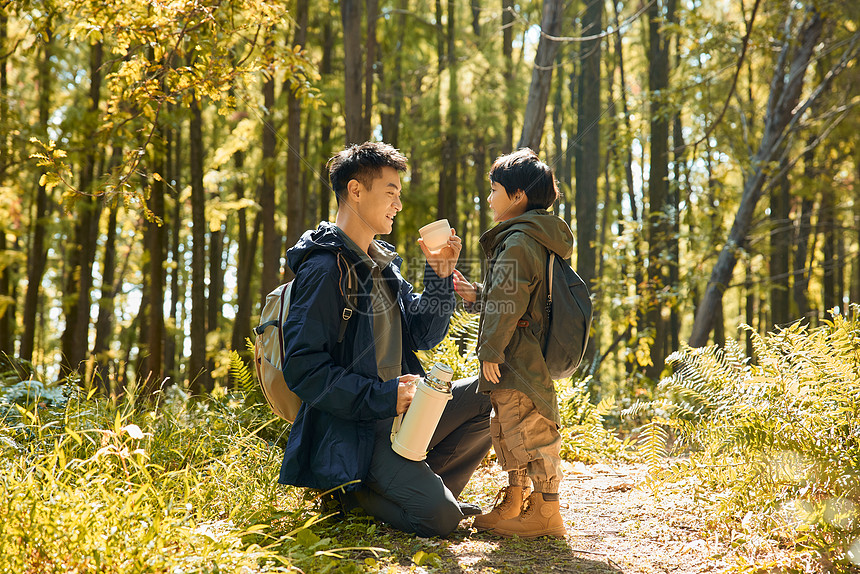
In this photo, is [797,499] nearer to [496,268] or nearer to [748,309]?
[496,268]

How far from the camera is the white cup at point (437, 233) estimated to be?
3.21 m

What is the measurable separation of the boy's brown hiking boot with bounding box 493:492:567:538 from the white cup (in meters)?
1.35

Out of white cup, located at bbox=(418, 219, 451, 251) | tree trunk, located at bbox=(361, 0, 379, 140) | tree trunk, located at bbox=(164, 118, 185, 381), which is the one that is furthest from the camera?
tree trunk, located at bbox=(164, 118, 185, 381)

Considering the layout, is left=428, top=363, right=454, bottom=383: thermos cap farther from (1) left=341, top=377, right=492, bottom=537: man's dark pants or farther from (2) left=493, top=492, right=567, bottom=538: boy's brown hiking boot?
(2) left=493, top=492, right=567, bottom=538: boy's brown hiking boot

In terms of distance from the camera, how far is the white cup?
3.21 metres

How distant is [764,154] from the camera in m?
8.26

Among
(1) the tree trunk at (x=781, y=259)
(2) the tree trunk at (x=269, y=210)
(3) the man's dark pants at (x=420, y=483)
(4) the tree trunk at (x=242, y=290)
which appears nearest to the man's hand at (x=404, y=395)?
(3) the man's dark pants at (x=420, y=483)

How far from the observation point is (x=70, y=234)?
15398 millimetres

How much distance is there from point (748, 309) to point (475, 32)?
1059cm

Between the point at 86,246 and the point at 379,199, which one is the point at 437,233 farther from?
the point at 86,246

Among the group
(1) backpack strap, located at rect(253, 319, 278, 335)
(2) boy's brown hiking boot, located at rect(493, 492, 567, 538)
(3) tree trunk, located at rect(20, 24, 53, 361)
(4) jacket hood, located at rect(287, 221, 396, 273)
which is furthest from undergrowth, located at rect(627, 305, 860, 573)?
(3) tree trunk, located at rect(20, 24, 53, 361)

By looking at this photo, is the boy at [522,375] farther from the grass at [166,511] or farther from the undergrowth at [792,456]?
the undergrowth at [792,456]

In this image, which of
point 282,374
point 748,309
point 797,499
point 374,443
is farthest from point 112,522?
point 748,309

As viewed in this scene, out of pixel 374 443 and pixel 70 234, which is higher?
pixel 70 234
